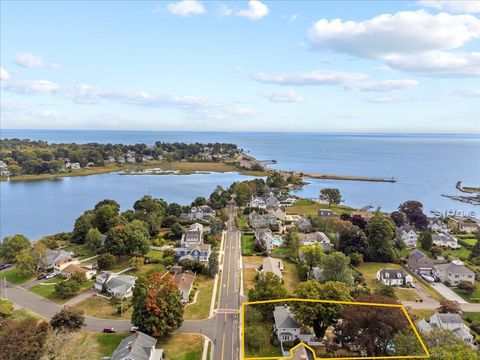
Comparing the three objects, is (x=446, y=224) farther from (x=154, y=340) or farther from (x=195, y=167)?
(x=195, y=167)

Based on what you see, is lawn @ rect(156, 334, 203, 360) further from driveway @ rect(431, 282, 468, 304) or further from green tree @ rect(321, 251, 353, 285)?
driveway @ rect(431, 282, 468, 304)

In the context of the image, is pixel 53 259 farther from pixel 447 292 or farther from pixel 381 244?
pixel 447 292

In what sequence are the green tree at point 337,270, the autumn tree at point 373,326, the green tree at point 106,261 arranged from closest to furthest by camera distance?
the autumn tree at point 373,326 → the green tree at point 337,270 → the green tree at point 106,261

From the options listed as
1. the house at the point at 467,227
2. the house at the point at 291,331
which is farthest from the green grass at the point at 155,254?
the house at the point at 467,227

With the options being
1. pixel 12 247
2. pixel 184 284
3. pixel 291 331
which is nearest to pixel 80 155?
pixel 12 247

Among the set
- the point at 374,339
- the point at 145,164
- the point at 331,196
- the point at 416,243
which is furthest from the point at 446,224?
the point at 145,164

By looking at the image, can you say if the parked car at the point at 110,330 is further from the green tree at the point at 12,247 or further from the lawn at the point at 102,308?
the green tree at the point at 12,247
